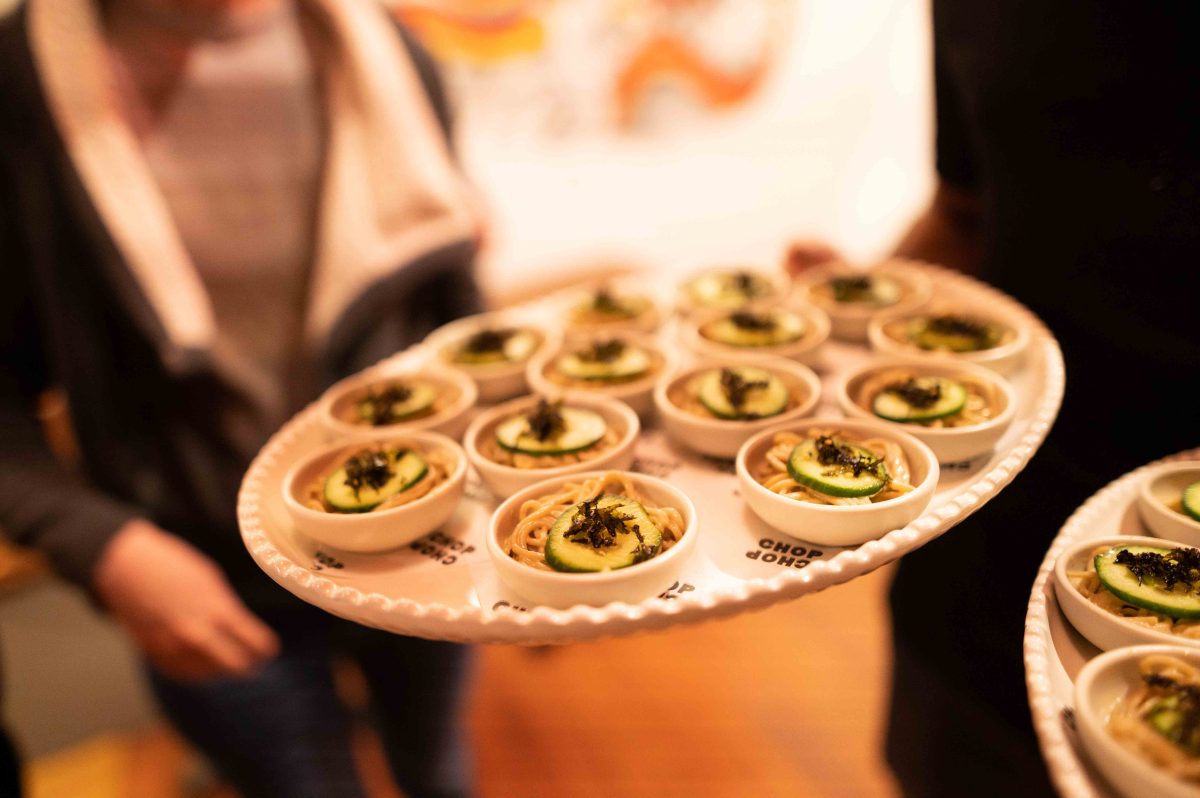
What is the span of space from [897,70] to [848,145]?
58cm

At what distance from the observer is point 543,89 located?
172 inches

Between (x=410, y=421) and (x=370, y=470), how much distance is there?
0.30m

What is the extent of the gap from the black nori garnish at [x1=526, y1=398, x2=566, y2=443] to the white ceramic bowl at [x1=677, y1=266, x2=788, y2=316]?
770 mm

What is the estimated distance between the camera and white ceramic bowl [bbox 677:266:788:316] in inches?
91.5

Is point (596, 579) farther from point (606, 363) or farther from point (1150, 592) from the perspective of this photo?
point (606, 363)

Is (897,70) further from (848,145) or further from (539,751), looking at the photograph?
(539,751)

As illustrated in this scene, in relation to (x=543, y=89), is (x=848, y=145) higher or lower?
lower

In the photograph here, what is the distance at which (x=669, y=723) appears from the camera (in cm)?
352

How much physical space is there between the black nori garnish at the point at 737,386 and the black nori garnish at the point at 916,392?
28 cm

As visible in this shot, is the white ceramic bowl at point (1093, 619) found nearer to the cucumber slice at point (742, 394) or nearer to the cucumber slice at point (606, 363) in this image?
the cucumber slice at point (742, 394)

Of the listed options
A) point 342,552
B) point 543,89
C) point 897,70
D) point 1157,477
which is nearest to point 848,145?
point 897,70

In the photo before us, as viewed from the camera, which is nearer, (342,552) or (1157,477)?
(1157,477)

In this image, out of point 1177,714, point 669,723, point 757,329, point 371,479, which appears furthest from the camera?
point 669,723

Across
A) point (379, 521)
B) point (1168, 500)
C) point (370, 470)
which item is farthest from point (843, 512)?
point (370, 470)
